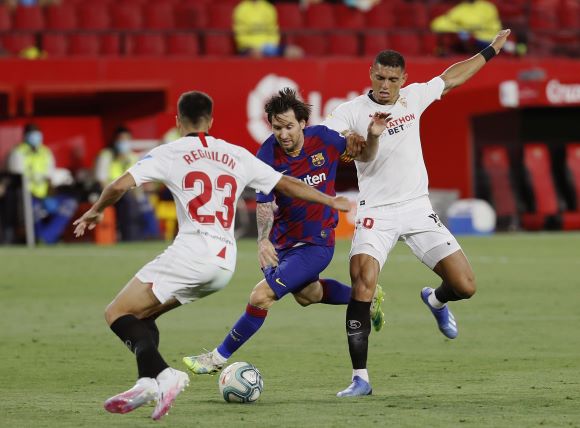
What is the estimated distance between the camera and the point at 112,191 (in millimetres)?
7379

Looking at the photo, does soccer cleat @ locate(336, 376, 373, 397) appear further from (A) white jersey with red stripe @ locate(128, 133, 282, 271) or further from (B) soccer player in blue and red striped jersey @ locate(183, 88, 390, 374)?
(A) white jersey with red stripe @ locate(128, 133, 282, 271)

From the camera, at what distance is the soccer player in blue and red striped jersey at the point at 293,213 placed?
8703 mm

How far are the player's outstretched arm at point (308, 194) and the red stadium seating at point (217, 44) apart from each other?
61.2 ft

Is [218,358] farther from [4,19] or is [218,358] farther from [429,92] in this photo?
[4,19]

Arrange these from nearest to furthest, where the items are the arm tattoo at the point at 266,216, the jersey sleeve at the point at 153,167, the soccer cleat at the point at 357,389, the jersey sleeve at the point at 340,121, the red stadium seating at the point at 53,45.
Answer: the jersey sleeve at the point at 153,167 < the soccer cleat at the point at 357,389 < the arm tattoo at the point at 266,216 < the jersey sleeve at the point at 340,121 < the red stadium seating at the point at 53,45

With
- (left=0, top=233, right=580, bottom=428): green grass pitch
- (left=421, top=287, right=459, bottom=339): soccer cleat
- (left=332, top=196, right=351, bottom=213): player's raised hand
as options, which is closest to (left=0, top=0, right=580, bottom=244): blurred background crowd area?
(left=0, top=233, right=580, bottom=428): green grass pitch

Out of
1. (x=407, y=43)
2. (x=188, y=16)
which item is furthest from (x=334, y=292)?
(x=407, y=43)

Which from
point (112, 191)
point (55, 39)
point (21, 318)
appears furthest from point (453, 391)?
point (55, 39)

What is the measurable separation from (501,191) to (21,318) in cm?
1577

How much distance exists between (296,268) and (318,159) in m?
0.74

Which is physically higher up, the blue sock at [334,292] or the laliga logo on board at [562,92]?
the laliga logo on board at [562,92]

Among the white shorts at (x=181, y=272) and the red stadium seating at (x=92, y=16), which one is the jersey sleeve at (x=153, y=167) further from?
the red stadium seating at (x=92, y=16)

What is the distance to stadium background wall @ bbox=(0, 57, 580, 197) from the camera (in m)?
24.5

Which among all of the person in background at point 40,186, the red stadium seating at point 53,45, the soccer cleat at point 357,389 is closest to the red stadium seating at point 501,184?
the person in background at point 40,186
